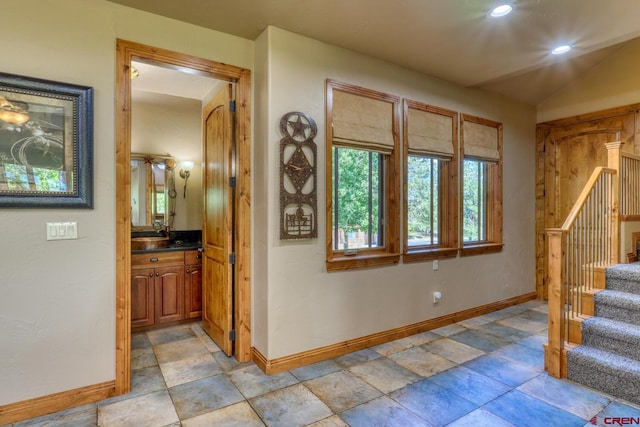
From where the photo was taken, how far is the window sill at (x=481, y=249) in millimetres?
3996

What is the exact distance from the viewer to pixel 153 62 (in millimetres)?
2559

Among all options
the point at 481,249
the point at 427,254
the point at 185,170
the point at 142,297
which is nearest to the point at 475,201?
the point at 481,249

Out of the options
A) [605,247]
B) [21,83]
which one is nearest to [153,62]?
[21,83]

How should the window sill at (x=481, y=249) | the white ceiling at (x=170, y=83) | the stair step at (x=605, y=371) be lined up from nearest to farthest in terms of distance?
the stair step at (x=605, y=371) → the white ceiling at (x=170, y=83) → the window sill at (x=481, y=249)

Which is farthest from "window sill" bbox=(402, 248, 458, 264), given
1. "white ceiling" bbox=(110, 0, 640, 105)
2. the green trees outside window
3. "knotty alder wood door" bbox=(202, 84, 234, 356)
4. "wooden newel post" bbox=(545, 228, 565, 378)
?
"white ceiling" bbox=(110, 0, 640, 105)

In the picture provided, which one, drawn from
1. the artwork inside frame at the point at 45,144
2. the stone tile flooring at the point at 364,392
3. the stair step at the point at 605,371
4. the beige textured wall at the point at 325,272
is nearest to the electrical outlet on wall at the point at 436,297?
the beige textured wall at the point at 325,272

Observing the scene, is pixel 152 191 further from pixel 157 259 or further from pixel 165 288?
pixel 165 288

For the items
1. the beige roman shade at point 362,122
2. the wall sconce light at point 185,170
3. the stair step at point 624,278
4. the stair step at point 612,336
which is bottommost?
the stair step at point 612,336

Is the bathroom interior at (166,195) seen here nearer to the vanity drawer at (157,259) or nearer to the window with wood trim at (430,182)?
the vanity drawer at (157,259)

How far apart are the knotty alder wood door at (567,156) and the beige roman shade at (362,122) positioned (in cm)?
286

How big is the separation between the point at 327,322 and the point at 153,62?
248cm

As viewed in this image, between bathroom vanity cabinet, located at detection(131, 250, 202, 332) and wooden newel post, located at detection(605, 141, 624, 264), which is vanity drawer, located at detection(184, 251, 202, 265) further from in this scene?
wooden newel post, located at detection(605, 141, 624, 264)

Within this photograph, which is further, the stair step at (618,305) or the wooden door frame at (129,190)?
the stair step at (618,305)

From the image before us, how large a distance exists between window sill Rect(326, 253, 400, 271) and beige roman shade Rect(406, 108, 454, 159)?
111 centimetres
